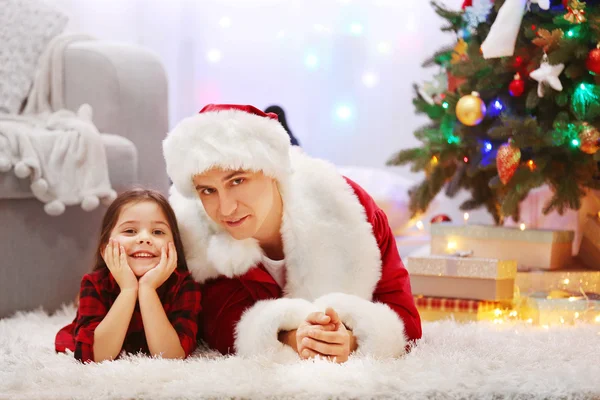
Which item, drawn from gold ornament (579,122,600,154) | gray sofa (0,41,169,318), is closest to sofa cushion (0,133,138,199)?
gray sofa (0,41,169,318)

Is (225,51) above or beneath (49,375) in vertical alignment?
above

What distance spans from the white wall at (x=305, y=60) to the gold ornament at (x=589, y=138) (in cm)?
181

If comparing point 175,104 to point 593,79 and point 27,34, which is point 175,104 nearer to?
point 27,34

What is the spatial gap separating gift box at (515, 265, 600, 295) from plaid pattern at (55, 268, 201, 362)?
3.19ft

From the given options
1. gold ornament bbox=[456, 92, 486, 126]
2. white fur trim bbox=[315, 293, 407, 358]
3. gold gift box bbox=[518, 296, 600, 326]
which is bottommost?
gold gift box bbox=[518, 296, 600, 326]

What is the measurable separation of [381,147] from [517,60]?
5.62 feet

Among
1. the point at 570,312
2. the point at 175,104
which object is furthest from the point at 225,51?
the point at 570,312

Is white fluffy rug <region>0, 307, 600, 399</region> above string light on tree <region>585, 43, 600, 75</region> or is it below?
below

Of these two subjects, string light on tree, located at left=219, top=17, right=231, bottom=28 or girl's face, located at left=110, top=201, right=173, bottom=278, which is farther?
string light on tree, located at left=219, top=17, right=231, bottom=28

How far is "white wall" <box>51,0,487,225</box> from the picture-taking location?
3654mm

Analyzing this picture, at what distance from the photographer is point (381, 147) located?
369cm

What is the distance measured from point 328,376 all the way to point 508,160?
1.07m

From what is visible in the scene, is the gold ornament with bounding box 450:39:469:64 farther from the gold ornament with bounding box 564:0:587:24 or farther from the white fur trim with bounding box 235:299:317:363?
the white fur trim with bounding box 235:299:317:363

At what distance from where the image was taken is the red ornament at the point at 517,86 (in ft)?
6.47
